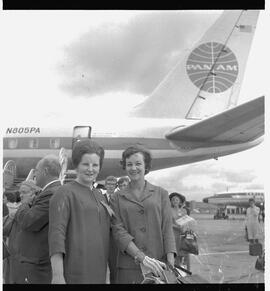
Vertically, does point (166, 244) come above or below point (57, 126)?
below

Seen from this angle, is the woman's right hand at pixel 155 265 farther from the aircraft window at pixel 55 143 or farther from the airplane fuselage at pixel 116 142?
the aircraft window at pixel 55 143

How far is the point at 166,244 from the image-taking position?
212 cm

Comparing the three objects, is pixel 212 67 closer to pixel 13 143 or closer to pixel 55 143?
pixel 55 143

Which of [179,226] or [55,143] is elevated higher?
[55,143]

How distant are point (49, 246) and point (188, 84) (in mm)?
7877

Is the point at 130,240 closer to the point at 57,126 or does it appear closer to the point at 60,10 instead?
the point at 60,10

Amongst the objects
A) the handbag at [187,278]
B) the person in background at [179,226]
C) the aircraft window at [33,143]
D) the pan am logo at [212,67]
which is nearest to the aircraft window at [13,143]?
the aircraft window at [33,143]

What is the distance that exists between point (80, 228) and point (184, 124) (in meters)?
6.90

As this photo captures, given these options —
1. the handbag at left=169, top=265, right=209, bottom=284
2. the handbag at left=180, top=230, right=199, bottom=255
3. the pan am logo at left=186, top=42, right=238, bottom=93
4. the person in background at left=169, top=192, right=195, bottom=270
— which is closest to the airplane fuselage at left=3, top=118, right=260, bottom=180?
the pan am logo at left=186, top=42, right=238, bottom=93

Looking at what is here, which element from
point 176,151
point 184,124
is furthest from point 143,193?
point 184,124

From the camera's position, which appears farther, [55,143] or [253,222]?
[55,143]

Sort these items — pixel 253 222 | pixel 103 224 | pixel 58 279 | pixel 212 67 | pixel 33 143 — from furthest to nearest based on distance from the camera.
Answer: pixel 212 67 → pixel 33 143 → pixel 253 222 → pixel 103 224 → pixel 58 279

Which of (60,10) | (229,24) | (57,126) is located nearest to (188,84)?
(229,24)

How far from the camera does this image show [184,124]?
8688 millimetres
